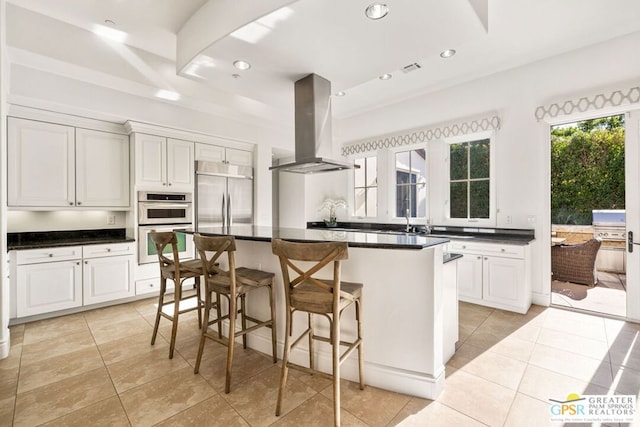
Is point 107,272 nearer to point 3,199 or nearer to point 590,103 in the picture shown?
point 3,199

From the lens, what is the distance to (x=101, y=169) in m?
3.69

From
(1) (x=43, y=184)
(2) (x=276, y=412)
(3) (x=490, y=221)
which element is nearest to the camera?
(2) (x=276, y=412)

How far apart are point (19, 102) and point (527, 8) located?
5.13 metres

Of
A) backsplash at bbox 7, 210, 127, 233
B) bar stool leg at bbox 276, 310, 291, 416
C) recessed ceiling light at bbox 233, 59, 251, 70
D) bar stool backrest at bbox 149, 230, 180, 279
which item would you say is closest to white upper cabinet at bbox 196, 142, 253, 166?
backsplash at bbox 7, 210, 127, 233

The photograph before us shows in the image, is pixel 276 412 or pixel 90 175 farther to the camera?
pixel 90 175

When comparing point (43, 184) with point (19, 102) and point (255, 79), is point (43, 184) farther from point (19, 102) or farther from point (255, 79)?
point (255, 79)

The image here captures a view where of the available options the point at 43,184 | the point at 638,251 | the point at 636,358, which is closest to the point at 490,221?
the point at 638,251

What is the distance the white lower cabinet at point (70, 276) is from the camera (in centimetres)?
305

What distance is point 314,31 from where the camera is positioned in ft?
6.97

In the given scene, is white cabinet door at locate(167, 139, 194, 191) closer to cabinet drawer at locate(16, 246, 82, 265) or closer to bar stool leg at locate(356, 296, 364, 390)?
cabinet drawer at locate(16, 246, 82, 265)

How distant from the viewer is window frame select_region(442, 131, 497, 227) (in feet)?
13.1

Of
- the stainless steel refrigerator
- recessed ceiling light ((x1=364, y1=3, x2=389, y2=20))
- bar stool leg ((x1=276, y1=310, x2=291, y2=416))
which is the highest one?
recessed ceiling light ((x1=364, y1=3, x2=389, y2=20))

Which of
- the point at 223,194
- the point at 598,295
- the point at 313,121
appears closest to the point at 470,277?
the point at 598,295

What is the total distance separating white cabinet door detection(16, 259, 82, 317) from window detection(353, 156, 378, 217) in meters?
4.41
